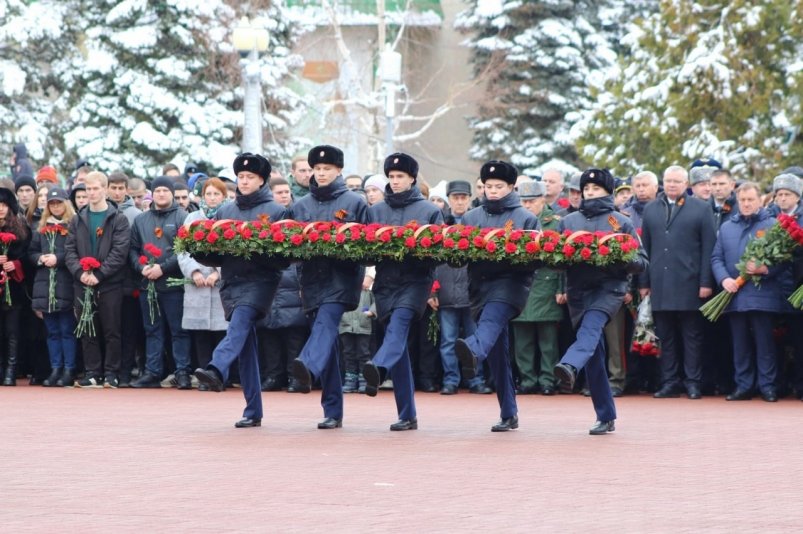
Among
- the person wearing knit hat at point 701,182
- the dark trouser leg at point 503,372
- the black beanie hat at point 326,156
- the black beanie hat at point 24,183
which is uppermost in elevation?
the black beanie hat at point 24,183

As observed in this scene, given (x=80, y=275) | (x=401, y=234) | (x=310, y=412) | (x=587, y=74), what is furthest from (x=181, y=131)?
(x=401, y=234)

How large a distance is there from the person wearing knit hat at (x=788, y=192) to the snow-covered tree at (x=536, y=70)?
24.6 m

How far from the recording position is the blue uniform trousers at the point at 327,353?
12672 mm

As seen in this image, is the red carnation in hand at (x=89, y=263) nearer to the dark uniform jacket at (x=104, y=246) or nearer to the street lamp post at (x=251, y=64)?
the dark uniform jacket at (x=104, y=246)

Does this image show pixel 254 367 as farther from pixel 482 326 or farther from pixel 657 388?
pixel 657 388

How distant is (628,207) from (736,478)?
8261mm

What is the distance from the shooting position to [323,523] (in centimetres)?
820

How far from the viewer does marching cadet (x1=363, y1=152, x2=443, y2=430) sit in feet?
42.1

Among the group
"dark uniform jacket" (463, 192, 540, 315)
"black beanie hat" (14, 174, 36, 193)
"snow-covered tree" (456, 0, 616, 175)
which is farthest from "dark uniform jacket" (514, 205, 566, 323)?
"snow-covered tree" (456, 0, 616, 175)

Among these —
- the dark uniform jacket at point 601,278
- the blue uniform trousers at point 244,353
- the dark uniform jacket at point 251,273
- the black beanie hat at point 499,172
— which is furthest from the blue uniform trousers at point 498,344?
the blue uniform trousers at point 244,353

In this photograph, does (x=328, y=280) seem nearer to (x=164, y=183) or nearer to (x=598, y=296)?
(x=598, y=296)

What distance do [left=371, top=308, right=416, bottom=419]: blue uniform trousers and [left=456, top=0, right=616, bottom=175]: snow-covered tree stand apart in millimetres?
28878

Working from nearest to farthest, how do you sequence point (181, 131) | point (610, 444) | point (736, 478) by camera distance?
point (736, 478)
point (610, 444)
point (181, 131)

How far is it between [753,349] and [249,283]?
652 cm
